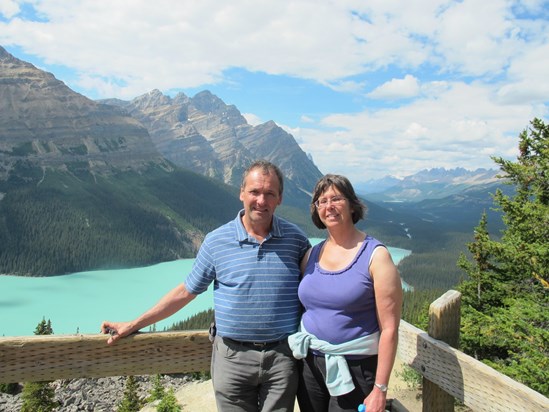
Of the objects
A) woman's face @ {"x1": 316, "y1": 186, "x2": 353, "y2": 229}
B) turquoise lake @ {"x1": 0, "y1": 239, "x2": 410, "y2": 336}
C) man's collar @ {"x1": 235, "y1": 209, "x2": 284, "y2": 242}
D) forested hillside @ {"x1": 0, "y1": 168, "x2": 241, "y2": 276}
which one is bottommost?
turquoise lake @ {"x1": 0, "y1": 239, "x2": 410, "y2": 336}

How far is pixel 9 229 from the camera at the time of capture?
14025 centimetres

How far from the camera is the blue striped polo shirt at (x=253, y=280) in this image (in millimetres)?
4066

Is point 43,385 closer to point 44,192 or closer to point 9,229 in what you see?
point 9,229

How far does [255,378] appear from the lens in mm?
4059

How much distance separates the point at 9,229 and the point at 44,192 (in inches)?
1122

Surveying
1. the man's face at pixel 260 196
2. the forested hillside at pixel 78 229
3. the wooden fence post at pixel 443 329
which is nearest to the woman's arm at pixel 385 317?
the wooden fence post at pixel 443 329

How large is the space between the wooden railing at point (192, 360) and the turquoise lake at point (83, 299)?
252ft

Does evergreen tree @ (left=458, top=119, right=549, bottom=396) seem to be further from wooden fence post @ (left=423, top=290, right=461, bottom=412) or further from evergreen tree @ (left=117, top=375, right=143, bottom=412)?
evergreen tree @ (left=117, top=375, right=143, bottom=412)

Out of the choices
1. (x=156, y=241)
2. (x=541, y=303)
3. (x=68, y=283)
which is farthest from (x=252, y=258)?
(x=156, y=241)

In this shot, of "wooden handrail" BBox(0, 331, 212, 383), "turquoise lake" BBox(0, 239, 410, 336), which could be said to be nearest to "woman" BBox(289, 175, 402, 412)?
"wooden handrail" BBox(0, 331, 212, 383)

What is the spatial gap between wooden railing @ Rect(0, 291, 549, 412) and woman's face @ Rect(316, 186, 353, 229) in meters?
1.05

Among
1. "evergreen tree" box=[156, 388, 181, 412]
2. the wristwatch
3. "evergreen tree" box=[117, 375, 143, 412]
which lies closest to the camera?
the wristwatch

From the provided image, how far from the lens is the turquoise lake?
85.9 m

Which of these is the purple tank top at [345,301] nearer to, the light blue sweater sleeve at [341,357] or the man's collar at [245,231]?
the light blue sweater sleeve at [341,357]
